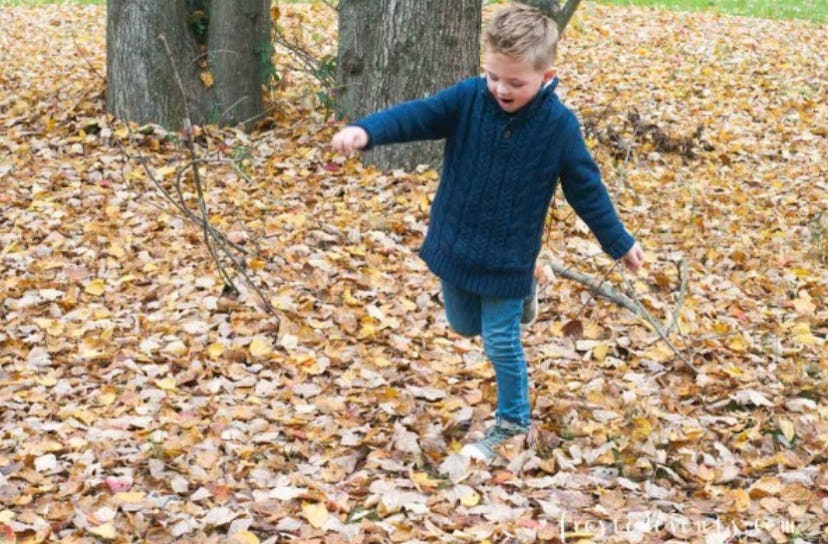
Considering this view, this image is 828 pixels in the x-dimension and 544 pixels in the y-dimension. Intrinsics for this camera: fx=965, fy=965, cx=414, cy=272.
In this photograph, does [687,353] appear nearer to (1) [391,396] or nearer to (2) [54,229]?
(1) [391,396]

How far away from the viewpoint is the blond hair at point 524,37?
305cm

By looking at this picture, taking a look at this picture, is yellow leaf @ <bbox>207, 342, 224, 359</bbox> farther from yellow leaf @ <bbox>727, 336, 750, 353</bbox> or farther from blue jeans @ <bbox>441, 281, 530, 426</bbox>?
yellow leaf @ <bbox>727, 336, 750, 353</bbox>

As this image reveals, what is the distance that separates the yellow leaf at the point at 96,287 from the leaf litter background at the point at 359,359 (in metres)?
0.01

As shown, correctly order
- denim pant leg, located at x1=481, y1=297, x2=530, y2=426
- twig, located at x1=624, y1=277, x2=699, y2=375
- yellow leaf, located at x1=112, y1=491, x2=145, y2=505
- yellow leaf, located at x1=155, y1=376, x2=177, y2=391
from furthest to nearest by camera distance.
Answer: twig, located at x1=624, y1=277, x2=699, y2=375, yellow leaf, located at x1=155, y1=376, x2=177, y2=391, denim pant leg, located at x1=481, y1=297, x2=530, y2=426, yellow leaf, located at x1=112, y1=491, x2=145, y2=505

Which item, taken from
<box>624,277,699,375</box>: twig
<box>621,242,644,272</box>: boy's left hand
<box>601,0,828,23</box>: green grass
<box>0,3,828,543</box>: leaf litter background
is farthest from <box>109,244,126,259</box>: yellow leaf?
<box>601,0,828,23</box>: green grass

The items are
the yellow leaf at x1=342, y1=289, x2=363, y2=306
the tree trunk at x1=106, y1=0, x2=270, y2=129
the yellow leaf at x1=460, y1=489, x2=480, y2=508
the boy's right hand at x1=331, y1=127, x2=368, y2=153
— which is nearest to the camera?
the boy's right hand at x1=331, y1=127, x2=368, y2=153

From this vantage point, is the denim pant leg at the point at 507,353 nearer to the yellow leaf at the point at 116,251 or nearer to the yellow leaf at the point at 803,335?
the yellow leaf at the point at 803,335

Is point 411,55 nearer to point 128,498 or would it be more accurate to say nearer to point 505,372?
point 505,372

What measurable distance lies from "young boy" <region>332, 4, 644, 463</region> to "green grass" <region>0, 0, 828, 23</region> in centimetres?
1197

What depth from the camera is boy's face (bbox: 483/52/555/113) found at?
3.10 meters

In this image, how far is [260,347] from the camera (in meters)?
4.50

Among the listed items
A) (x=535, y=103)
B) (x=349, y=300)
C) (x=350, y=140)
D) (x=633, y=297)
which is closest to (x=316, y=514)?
(x=350, y=140)

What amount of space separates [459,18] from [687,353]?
9.54 feet

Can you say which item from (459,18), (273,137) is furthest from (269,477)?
(273,137)
